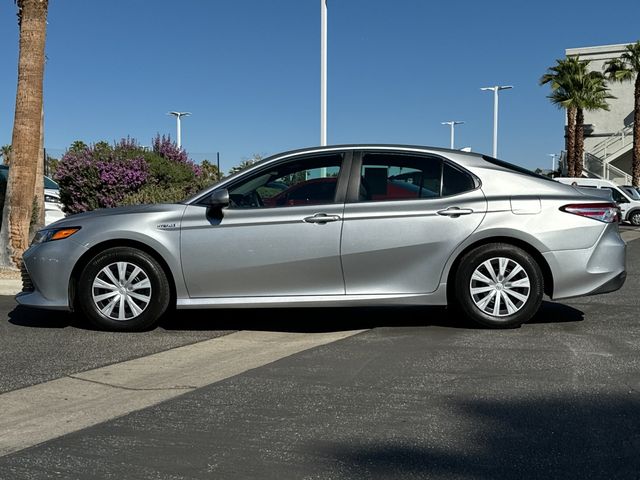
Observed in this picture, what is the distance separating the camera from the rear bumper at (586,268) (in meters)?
6.08

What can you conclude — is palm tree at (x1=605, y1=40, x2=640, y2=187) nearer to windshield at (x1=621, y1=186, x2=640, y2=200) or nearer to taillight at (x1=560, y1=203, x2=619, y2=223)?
windshield at (x1=621, y1=186, x2=640, y2=200)

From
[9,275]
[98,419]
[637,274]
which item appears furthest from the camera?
[637,274]

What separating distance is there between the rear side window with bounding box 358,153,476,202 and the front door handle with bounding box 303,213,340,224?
31cm

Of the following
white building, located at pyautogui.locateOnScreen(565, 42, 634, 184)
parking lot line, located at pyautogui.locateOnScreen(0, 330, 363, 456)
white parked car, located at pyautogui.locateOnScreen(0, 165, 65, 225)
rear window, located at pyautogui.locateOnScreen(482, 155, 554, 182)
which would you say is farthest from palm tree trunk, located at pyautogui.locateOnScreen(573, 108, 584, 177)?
parking lot line, located at pyautogui.locateOnScreen(0, 330, 363, 456)

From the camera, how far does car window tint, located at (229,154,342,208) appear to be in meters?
6.21

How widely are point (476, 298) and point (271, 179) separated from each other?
2185mm

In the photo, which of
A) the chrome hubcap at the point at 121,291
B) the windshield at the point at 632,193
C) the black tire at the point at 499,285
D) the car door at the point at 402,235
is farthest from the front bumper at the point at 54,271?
the windshield at the point at 632,193

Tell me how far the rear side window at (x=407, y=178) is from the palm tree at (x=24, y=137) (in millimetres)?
5910

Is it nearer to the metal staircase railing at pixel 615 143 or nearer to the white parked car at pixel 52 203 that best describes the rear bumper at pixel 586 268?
the white parked car at pixel 52 203

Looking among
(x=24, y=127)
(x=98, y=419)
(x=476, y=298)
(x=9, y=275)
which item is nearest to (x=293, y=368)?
(x=98, y=419)

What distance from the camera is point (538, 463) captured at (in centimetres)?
325

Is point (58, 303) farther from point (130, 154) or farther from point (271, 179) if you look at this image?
point (130, 154)

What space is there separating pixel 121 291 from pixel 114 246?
1.37 ft

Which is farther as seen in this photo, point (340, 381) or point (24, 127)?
point (24, 127)
